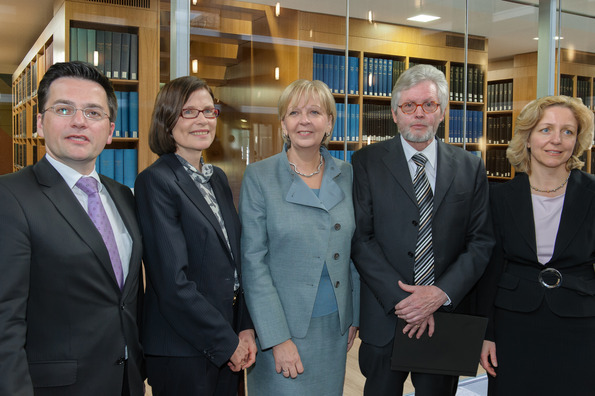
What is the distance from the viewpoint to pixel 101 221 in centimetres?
166

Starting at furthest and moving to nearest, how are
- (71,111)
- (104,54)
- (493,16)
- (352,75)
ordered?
1. (493,16)
2. (352,75)
3. (104,54)
4. (71,111)

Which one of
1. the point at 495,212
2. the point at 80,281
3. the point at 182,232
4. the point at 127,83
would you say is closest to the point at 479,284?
the point at 495,212

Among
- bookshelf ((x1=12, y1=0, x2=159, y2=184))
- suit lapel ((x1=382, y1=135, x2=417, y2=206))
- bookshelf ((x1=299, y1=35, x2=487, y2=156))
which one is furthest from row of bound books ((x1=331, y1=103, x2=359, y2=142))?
suit lapel ((x1=382, y1=135, x2=417, y2=206))

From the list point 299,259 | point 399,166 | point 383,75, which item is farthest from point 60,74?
point 383,75

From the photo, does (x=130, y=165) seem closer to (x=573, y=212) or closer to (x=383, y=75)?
(x=383, y=75)

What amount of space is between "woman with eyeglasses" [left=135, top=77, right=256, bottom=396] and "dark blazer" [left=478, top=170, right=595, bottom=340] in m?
1.18

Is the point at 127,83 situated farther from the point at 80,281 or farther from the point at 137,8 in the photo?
the point at 80,281

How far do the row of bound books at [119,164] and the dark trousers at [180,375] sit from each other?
1962mm

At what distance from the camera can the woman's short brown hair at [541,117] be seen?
7.50ft

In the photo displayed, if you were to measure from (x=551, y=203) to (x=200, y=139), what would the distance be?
1.62 metres

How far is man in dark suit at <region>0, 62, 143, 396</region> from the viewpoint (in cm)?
135

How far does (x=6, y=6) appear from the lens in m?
3.16

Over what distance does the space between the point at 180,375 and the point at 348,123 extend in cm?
317

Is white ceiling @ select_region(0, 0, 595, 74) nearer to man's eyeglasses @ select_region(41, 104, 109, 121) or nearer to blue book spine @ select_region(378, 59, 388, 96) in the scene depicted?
blue book spine @ select_region(378, 59, 388, 96)
